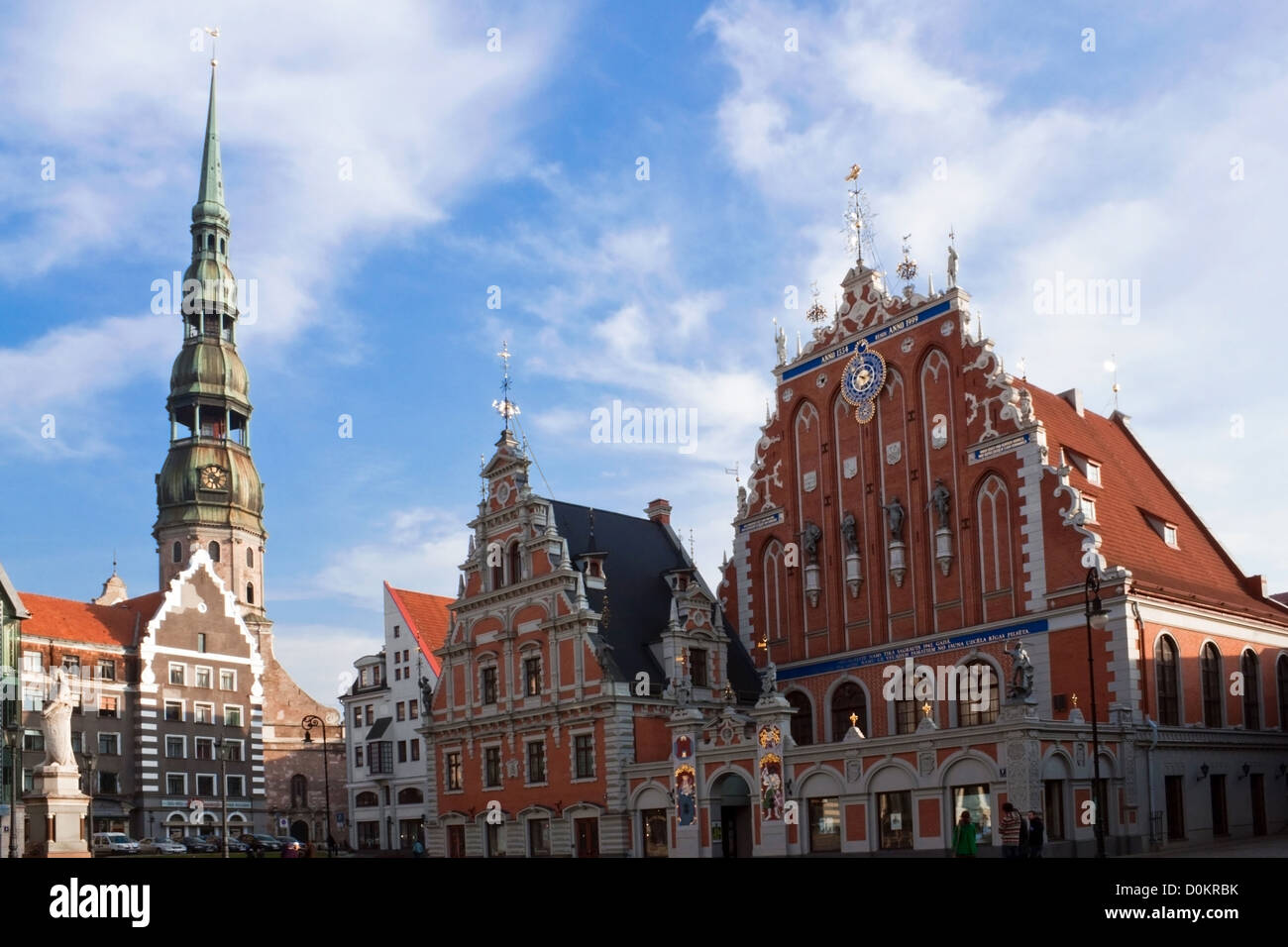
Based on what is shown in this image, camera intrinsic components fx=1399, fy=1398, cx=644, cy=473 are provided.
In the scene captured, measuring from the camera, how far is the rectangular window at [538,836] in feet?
165

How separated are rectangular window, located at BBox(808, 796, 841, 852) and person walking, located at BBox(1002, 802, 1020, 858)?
12395mm

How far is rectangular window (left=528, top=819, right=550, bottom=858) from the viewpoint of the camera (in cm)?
5022

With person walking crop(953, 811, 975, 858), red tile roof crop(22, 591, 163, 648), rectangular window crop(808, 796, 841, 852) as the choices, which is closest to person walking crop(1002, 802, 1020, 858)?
person walking crop(953, 811, 975, 858)

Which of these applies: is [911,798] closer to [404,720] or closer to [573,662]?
[573,662]

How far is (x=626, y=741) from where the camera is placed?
47906mm

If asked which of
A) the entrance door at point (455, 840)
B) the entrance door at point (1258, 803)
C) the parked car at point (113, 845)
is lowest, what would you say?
the parked car at point (113, 845)

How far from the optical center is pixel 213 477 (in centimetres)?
11106

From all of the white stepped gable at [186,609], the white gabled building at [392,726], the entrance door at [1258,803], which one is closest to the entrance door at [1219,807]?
the entrance door at [1258,803]

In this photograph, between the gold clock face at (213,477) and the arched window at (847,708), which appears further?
the gold clock face at (213,477)

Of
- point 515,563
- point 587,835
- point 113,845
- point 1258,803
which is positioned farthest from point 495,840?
point 1258,803

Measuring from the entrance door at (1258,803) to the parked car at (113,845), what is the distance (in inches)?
1790

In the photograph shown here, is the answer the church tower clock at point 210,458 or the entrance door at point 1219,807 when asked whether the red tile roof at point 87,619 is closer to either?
the church tower clock at point 210,458
